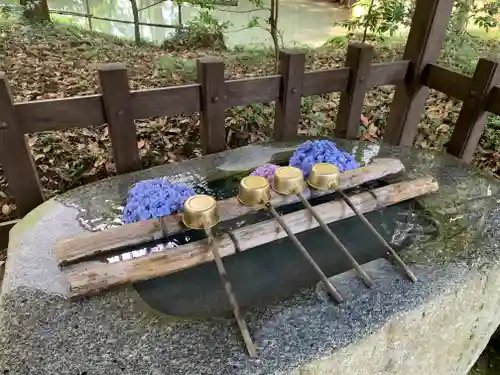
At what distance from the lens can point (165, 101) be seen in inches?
76.5

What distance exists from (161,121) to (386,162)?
218 centimetres

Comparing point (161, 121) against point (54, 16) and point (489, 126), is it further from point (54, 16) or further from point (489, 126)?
point (54, 16)

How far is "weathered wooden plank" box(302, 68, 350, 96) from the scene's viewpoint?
7.39 ft

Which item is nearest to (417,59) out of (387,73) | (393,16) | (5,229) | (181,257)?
(387,73)

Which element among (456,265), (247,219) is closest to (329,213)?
(247,219)

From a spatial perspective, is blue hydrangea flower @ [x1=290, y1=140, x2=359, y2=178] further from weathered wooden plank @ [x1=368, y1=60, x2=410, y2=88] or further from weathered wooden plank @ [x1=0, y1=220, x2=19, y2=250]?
weathered wooden plank @ [x1=0, y1=220, x2=19, y2=250]

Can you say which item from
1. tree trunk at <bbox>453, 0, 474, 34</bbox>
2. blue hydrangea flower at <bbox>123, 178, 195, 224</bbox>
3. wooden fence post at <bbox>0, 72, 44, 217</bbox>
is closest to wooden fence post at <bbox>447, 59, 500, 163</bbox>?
blue hydrangea flower at <bbox>123, 178, 195, 224</bbox>

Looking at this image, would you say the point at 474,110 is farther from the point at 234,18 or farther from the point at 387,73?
the point at 234,18

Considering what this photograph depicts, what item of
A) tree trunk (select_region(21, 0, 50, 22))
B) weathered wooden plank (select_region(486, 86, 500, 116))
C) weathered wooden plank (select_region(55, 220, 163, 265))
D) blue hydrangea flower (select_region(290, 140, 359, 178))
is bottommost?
tree trunk (select_region(21, 0, 50, 22))

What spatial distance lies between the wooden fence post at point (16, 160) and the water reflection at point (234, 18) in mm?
6931

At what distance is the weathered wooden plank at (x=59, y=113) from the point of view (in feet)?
5.63

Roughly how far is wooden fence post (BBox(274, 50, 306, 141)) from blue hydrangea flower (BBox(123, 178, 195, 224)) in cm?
89

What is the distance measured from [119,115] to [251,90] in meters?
0.70

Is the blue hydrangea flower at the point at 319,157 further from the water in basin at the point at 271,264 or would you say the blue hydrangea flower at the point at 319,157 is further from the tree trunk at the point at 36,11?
the tree trunk at the point at 36,11
